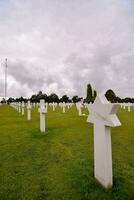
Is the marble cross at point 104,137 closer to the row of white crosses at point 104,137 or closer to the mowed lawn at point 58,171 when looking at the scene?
the row of white crosses at point 104,137

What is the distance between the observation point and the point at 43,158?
17.7 ft

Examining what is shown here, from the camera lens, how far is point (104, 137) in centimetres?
359

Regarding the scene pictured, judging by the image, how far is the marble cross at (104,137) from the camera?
3.46 metres

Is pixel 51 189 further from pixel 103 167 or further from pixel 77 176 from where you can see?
pixel 103 167

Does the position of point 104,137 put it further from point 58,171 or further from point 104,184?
point 58,171

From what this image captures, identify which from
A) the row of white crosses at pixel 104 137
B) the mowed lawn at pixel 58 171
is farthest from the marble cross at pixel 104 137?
the mowed lawn at pixel 58 171

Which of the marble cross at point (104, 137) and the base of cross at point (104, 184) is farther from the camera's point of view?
the base of cross at point (104, 184)

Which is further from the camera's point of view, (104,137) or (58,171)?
(58,171)

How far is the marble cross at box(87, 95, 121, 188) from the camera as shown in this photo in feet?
11.3

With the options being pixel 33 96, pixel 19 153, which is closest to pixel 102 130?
Result: pixel 19 153

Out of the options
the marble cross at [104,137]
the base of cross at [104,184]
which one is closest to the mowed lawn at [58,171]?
the base of cross at [104,184]

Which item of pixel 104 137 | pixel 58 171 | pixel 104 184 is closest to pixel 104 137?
pixel 104 137

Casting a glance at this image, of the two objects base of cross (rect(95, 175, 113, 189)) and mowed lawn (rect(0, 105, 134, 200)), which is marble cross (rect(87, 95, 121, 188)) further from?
mowed lawn (rect(0, 105, 134, 200))

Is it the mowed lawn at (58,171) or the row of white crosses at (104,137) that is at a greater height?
the row of white crosses at (104,137)
